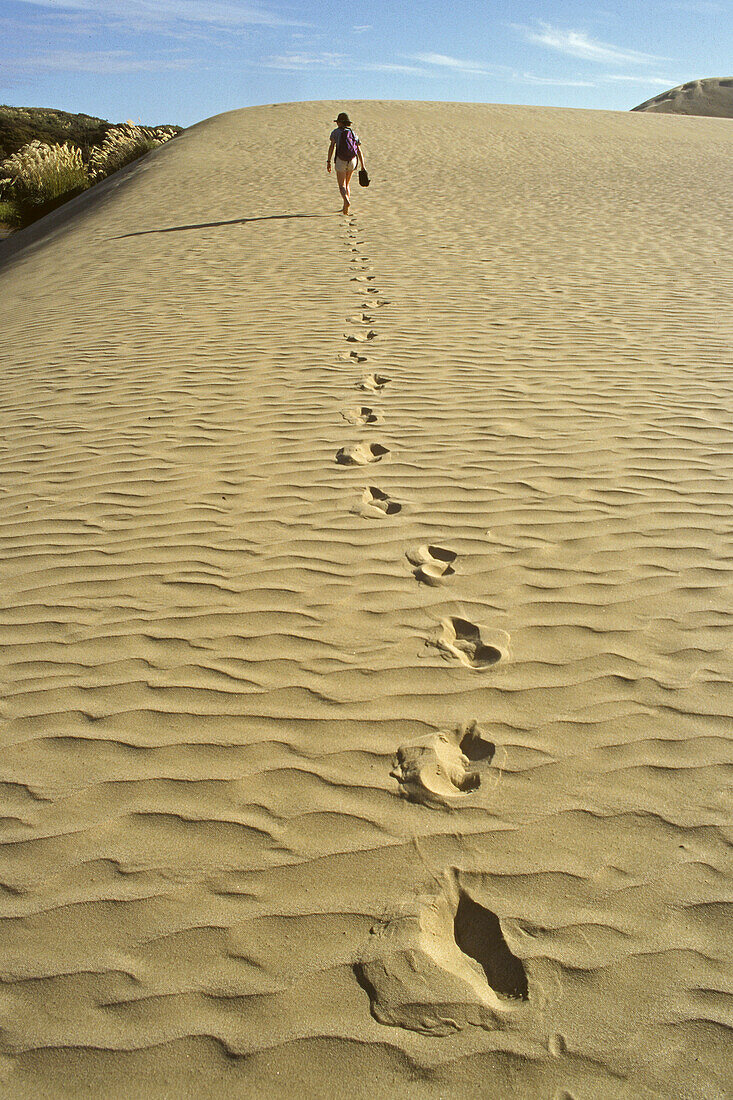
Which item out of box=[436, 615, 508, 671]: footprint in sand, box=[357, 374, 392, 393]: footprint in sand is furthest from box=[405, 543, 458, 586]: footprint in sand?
box=[357, 374, 392, 393]: footprint in sand

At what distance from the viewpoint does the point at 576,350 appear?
6.13 m

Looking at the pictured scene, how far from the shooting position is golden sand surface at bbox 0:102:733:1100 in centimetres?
169

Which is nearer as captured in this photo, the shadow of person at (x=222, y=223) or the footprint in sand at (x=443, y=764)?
the footprint in sand at (x=443, y=764)

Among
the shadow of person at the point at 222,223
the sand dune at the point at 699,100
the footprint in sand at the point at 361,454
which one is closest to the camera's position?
the footprint in sand at the point at 361,454

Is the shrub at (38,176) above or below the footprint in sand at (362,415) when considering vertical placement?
above

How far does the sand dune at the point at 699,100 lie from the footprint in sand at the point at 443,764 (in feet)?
197

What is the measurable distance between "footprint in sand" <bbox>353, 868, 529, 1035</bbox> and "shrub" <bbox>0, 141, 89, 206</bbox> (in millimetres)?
21719

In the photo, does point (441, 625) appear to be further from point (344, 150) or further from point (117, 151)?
point (117, 151)

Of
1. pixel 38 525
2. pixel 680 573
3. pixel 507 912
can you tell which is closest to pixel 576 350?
pixel 680 573

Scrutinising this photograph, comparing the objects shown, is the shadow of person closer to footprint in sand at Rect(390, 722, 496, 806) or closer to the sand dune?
footprint in sand at Rect(390, 722, 496, 806)

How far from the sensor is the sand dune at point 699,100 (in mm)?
50844

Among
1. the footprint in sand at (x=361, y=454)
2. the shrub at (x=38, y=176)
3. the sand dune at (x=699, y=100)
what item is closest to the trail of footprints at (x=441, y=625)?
the footprint in sand at (x=361, y=454)

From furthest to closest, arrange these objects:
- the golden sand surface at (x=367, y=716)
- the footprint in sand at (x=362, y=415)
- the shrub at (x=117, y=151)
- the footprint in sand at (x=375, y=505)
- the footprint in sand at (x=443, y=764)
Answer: the shrub at (x=117, y=151) → the footprint in sand at (x=362, y=415) → the footprint in sand at (x=375, y=505) → the footprint in sand at (x=443, y=764) → the golden sand surface at (x=367, y=716)

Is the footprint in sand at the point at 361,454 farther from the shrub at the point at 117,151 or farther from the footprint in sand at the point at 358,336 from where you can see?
the shrub at the point at 117,151
